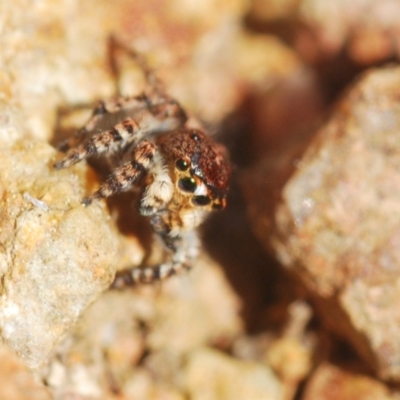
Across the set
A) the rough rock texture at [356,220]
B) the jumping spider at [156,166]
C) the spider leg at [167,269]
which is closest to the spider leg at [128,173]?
the jumping spider at [156,166]

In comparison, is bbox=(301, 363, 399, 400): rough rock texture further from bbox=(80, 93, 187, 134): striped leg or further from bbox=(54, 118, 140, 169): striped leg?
bbox=(54, 118, 140, 169): striped leg

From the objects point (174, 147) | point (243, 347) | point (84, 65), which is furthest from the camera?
point (243, 347)

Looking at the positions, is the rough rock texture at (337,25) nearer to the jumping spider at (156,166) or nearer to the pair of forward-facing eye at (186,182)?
the jumping spider at (156,166)

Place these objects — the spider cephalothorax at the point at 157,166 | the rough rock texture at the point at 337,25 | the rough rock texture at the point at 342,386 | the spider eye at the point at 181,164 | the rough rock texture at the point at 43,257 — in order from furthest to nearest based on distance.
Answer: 1. the rough rock texture at the point at 337,25
2. the rough rock texture at the point at 342,386
3. the spider eye at the point at 181,164
4. the spider cephalothorax at the point at 157,166
5. the rough rock texture at the point at 43,257

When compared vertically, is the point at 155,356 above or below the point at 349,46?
below

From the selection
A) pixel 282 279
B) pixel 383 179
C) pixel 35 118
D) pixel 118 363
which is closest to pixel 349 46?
pixel 383 179

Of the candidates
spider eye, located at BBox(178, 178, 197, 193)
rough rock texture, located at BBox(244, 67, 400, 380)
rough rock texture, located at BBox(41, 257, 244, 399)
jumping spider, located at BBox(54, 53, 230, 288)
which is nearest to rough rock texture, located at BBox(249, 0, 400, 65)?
rough rock texture, located at BBox(244, 67, 400, 380)

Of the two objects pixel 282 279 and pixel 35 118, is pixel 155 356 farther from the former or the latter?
pixel 35 118
